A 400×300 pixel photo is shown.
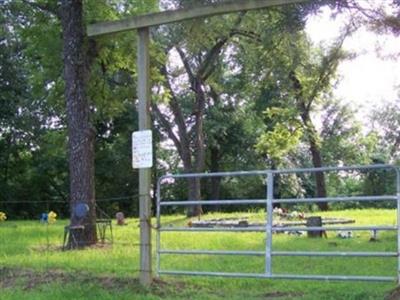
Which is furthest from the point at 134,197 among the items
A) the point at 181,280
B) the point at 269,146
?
the point at 181,280

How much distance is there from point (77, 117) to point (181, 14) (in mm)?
6285

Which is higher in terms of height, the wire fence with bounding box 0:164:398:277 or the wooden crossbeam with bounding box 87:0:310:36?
the wooden crossbeam with bounding box 87:0:310:36

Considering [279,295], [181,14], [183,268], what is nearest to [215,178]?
[183,268]

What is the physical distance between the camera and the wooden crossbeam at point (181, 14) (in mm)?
8016

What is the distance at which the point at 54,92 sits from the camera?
60.4 ft

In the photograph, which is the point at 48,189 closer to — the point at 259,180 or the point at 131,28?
the point at 259,180

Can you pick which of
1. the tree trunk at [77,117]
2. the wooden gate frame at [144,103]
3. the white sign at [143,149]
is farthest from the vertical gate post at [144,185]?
the tree trunk at [77,117]

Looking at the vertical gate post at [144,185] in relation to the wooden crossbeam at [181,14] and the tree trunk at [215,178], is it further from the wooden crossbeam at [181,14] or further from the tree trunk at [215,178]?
the tree trunk at [215,178]

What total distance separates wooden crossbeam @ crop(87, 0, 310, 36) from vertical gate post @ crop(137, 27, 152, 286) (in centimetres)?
35

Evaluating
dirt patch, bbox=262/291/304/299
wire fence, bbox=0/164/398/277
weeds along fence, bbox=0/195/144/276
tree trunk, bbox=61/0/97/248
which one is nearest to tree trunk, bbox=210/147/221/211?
wire fence, bbox=0/164/398/277

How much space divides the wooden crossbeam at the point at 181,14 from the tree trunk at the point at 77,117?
5209 millimetres

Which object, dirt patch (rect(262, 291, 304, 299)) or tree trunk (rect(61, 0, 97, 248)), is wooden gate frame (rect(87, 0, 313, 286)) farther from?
tree trunk (rect(61, 0, 97, 248))

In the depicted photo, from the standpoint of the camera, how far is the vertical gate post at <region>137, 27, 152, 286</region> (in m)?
8.48

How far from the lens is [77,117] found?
14023 millimetres
